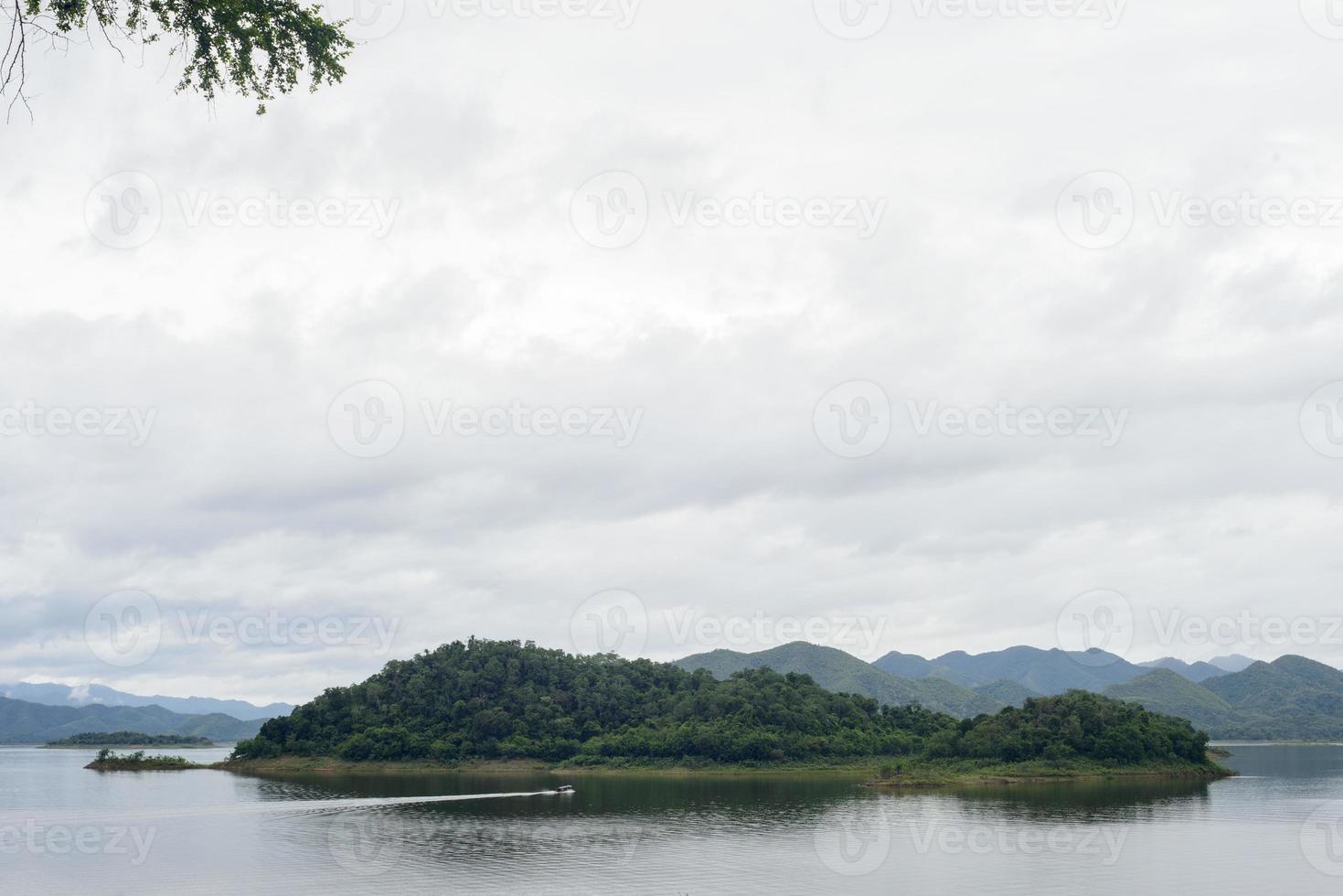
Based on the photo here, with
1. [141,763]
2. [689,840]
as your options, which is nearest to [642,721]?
[141,763]

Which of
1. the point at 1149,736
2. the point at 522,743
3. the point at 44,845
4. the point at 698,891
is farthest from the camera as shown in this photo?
the point at 522,743

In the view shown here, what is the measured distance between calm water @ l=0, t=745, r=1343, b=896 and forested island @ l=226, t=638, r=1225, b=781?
1322 cm

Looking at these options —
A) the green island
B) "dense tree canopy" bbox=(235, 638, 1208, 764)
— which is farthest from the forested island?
the green island

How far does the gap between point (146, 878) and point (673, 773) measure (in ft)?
314

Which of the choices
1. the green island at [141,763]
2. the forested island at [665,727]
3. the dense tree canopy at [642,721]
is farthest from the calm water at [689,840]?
the green island at [141,763]

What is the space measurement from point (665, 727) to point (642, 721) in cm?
657

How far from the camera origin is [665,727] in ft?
550

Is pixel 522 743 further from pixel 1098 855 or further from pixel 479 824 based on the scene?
pixel 1098 855

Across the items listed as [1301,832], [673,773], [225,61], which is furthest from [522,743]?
[225,61]

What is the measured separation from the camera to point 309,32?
20.9 metres

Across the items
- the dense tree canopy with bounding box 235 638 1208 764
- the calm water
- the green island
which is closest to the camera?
the calm water

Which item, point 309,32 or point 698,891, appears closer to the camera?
point 309,32

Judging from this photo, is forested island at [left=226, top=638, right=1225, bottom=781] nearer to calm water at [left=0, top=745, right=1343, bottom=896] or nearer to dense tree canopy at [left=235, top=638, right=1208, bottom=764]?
dense tree canopy at [left=235, top=638, right=1208, bottom=764]

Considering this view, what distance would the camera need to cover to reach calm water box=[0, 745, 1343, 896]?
5844 cm
